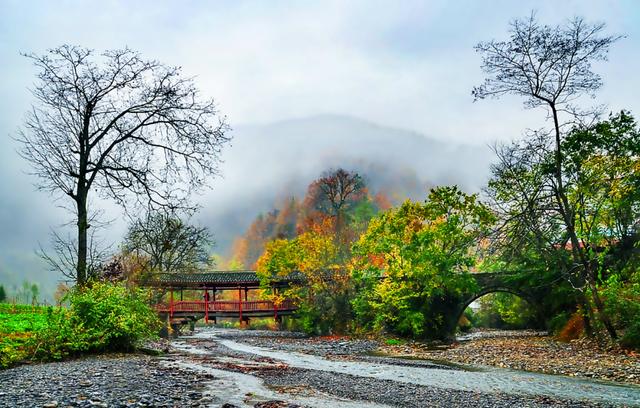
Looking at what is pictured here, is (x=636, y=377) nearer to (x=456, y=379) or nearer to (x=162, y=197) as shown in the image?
(x=456, y=379)

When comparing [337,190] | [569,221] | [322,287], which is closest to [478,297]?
[322,287]

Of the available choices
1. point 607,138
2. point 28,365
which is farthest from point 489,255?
point 28,365

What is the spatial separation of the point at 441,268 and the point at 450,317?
4.12 m

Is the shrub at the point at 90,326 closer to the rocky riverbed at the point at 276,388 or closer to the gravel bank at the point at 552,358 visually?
the rocky riverbed at the point at 276,388

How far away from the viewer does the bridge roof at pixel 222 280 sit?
45688 millimetres

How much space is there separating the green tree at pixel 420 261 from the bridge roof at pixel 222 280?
34.3ft

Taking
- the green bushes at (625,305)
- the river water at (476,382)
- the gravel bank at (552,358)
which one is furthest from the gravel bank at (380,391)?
the green bushes at (625,305)

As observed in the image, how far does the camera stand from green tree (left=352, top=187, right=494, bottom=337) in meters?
33.0

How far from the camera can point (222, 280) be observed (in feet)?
160

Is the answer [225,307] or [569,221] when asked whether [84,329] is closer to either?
[569,221]

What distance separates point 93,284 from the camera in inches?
695

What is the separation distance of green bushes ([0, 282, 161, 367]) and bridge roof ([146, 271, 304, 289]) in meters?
25.7

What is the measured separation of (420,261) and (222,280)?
21.8 m

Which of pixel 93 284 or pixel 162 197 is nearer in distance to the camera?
pixel 162 197
